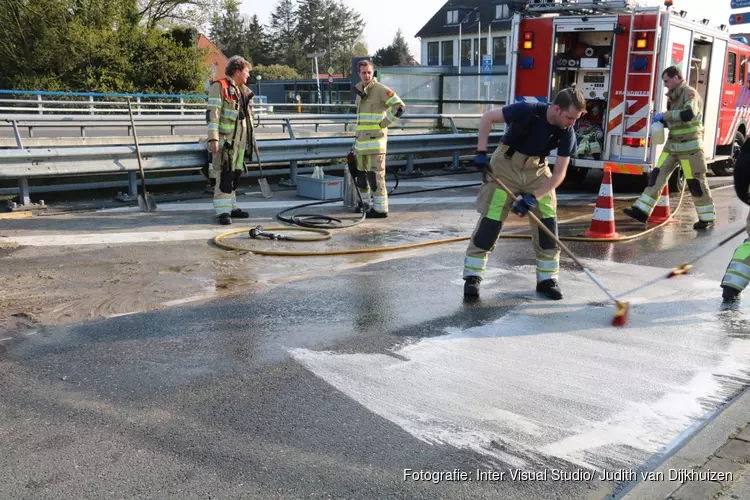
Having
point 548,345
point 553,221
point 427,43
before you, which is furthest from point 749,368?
point 427,43

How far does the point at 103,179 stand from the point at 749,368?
9.21 meters

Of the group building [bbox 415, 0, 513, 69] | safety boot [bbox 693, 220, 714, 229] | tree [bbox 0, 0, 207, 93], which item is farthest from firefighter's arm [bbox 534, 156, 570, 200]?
building [bbox 415, 0, 513, 69]

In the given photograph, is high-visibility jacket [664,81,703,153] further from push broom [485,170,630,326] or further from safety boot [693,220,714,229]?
push broom [485,170,630,326]

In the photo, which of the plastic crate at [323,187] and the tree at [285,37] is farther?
the tree at [285,37]

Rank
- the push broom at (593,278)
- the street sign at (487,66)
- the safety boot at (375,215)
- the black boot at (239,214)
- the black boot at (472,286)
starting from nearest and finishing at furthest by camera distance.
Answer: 1. the push broom at (593,278)
2. the black boot at (472,286)
3. the black boot at (239,214)
4. the safety boot at (375,215)
5. the street sign at (487,66)

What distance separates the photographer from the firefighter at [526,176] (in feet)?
18.3

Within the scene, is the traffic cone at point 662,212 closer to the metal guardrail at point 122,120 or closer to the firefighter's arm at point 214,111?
the metal guardrail at point 122,120

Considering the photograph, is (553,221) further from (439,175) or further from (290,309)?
(439,175)

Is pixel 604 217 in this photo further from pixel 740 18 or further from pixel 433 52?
pixel 433 52

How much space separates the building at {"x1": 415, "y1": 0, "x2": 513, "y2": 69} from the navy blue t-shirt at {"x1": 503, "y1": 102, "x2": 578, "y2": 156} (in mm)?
63187

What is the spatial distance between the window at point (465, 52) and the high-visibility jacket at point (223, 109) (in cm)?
6745

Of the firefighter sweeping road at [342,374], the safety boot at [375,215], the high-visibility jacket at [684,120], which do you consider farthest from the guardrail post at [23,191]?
the high-visibility jacket at [684,120]

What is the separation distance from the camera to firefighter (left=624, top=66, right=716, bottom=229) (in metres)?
8.84

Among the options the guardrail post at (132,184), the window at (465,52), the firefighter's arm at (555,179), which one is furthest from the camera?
the window at (465,52)
